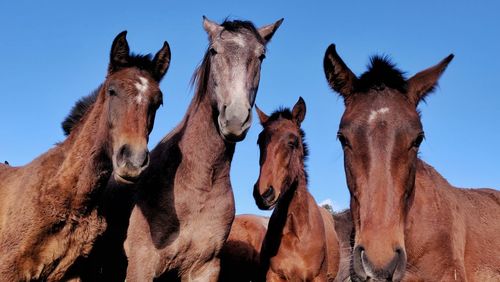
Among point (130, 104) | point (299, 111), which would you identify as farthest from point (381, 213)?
point (299, 111)

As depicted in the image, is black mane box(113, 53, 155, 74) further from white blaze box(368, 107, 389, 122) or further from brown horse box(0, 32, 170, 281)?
white blaze box(368, 107, 389, 122)

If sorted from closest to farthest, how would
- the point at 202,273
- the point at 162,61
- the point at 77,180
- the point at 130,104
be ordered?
the point at 130,104 < the point at 202,273 < the point at 77,180 < the point at 162,61

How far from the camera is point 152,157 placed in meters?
6.85

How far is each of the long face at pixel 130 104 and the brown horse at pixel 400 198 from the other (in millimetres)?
2102

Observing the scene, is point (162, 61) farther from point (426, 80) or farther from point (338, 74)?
point (426, 80)

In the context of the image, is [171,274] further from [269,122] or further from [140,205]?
[269,122]

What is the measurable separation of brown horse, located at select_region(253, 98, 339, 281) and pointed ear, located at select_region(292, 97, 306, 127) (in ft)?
1.36

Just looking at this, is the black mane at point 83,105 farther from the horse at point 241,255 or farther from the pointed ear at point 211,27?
the horse at point 241,255

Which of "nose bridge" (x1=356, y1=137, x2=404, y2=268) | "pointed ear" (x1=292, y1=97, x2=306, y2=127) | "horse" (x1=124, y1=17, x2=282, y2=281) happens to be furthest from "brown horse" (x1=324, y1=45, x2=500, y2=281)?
"pointed ear" (x1=292, y1=97, x2=306, y2=127)

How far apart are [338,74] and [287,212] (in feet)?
12.6

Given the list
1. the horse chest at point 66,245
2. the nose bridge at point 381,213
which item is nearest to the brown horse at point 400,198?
the nose bridge at point 381,213

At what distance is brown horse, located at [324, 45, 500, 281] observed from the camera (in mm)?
3850

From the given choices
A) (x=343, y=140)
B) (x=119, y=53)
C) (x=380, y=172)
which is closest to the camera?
(x=380, y=172)

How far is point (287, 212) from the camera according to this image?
27.8 feet
